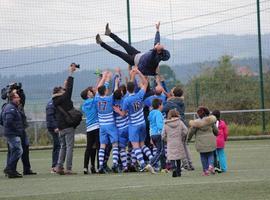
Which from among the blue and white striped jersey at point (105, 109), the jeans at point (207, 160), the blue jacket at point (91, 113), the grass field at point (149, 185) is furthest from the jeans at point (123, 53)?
the jeans at point (207, 160)

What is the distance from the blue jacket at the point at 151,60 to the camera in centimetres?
1688

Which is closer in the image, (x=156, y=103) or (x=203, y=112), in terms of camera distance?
(x=203, y=112)

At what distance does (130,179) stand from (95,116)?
9.86 feet

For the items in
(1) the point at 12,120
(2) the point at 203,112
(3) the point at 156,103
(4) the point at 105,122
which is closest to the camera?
(2) the point at 203,112

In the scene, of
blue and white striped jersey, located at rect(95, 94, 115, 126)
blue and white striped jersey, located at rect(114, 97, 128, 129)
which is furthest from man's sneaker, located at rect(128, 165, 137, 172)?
blue and white striped jersey, located at rect(95, 94, 115, 126)

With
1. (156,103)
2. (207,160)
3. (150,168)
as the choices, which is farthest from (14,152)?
(207,160)

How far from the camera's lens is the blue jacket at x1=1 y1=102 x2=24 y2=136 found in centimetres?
1714

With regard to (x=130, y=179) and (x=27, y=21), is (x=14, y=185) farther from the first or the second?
(x=27, y=21)

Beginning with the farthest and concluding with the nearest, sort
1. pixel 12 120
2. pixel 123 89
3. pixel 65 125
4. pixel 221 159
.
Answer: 1. pixel 123 89
2. pixel 65 125
3. pixel 12 120
4. pixel 221 159

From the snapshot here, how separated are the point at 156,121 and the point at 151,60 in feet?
4.15

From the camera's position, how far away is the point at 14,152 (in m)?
17.0

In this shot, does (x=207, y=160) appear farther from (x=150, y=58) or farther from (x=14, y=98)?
(x=14, y=98)

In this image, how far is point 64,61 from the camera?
27.8m

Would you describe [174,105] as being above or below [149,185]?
above
